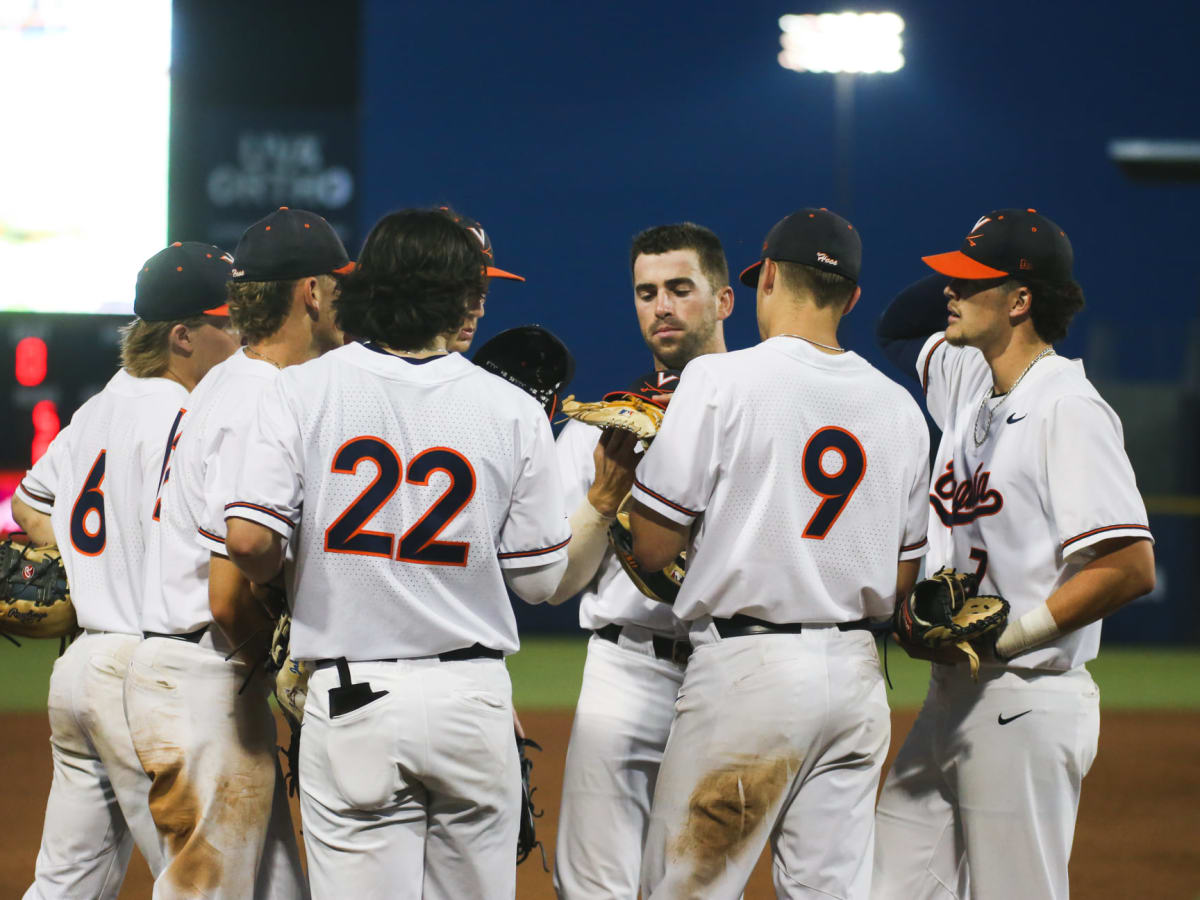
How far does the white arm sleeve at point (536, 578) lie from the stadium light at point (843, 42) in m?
11.1

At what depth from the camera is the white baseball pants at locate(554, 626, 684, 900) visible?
3004 millimetres

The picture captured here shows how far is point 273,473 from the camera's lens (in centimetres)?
223

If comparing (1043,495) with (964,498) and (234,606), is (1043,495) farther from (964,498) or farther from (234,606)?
(234,606)

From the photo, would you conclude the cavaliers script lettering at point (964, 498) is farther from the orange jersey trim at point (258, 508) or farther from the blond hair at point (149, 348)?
the blond hair at point (149, 348)

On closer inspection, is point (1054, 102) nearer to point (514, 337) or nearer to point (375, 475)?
point (514, 337)

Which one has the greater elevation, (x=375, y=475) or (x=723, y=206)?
(x=723, y=206)

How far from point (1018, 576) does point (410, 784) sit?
56.0 inches

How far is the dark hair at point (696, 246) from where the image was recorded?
354 centimetres

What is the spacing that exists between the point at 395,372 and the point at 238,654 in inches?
31.8

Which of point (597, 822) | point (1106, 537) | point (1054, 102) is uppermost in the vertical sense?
point (1054, 102)

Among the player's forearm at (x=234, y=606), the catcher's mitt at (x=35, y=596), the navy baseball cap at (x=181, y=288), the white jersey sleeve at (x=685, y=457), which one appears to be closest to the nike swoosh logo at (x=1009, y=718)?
the white jersey sleeve at (x=685, y=457)

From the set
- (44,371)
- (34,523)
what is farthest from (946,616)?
(44,371)

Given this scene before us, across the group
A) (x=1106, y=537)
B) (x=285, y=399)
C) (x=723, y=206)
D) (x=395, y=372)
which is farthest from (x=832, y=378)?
(x=723, y=206)

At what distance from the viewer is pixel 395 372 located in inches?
91.5
